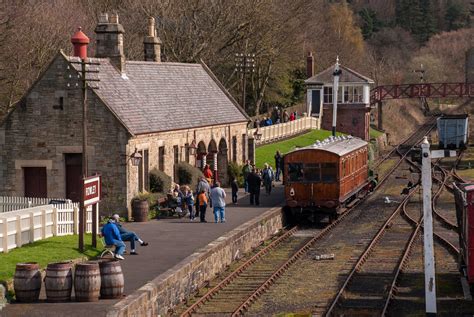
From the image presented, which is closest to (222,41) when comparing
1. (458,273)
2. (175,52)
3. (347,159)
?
(175,52)

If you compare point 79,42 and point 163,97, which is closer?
point 79,42

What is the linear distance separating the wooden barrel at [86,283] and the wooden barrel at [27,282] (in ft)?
2.44

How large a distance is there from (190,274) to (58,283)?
4.47 meters

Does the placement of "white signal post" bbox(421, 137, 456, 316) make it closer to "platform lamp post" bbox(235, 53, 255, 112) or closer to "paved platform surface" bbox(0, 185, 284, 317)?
"paved platform surface" bbox(0, 185, 284, 317)

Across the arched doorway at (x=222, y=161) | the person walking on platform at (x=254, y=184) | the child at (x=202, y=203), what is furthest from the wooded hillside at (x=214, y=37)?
the child at (x=202, y=203)

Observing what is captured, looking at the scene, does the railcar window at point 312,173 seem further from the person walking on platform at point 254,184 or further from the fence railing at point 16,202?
the fence railing at point 16,202

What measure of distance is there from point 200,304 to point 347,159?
17572mm

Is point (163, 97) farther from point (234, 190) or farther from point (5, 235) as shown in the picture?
point (5, 235)

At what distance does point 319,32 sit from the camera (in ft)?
355

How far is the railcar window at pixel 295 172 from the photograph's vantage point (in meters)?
37.8

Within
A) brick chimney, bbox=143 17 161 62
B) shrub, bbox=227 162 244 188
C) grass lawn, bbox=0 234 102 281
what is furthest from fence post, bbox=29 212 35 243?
brick chimney, bbox=143 17 161 62

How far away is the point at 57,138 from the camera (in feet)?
116

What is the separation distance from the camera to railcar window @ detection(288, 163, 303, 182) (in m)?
37.8

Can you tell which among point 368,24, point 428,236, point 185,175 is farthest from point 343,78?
point 368,24
